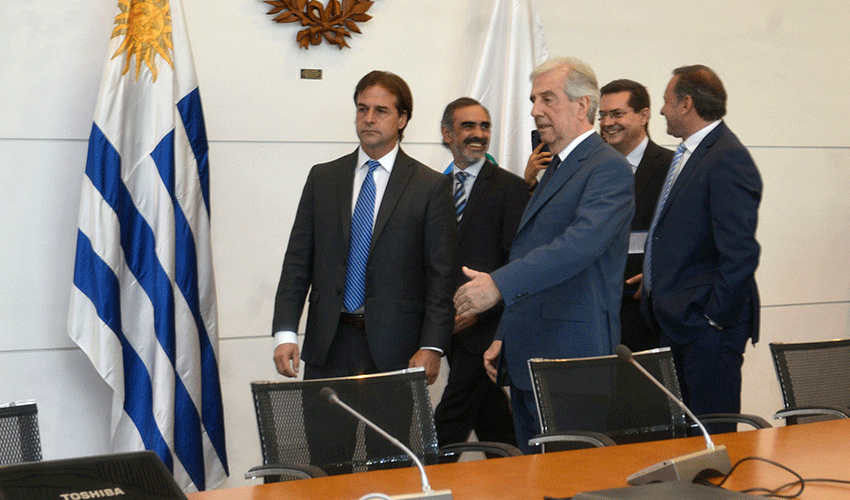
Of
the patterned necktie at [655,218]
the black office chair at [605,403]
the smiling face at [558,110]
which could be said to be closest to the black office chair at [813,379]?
the black office chair at [605,403]

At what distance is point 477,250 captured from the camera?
3.80 m

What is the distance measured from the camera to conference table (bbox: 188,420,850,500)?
1846 mm

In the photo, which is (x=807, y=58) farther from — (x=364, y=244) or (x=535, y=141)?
(x=364, y=244)

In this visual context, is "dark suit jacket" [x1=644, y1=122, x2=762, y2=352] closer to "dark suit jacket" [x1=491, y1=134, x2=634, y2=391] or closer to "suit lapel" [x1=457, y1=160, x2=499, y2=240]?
"dark suit jacket" [x1=491, y1=134, x2=634, y2=391]

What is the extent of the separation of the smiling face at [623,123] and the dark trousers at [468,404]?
116 centimetres

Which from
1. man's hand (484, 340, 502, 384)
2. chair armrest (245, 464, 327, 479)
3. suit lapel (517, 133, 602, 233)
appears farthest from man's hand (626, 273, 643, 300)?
chair armrest (245, 464, 327, 479)

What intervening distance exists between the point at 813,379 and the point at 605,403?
0.81 meters

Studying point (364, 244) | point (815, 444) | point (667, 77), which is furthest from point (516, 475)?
point (667, 77)

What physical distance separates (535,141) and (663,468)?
274cm

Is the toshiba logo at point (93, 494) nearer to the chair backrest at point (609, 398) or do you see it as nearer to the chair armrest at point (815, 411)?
the chair backrest at point (609, 398)

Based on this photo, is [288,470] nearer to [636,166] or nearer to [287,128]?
[636,166]

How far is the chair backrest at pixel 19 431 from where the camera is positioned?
75.9 inches

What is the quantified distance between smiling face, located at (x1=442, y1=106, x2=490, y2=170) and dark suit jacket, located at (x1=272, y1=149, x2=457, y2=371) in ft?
2.22

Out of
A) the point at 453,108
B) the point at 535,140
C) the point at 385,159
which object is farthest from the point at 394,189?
the point at 535,140
